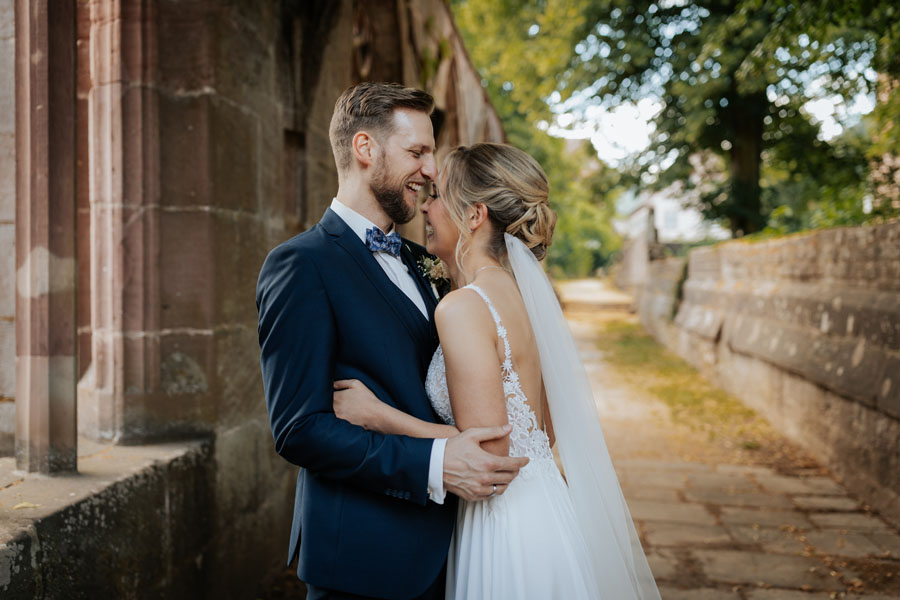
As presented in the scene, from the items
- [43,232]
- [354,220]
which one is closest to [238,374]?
[43,232]

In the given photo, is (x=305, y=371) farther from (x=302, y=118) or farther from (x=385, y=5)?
(x=385, y=5)

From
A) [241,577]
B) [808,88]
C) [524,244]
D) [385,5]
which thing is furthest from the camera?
[808,88]

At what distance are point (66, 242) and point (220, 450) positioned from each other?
1.17 m

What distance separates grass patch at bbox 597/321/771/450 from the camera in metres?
7.29

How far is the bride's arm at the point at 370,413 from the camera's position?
1829mm

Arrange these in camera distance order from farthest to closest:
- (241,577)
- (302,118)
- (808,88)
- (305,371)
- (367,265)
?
(808,88)
(302,118)
(241,577)
(367,265)
(305,371)

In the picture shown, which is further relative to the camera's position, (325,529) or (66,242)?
(66,242)

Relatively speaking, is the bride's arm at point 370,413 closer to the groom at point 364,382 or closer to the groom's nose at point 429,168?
the groom at point 364,382

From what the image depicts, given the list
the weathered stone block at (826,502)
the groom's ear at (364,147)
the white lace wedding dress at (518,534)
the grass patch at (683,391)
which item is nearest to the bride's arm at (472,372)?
the white lace wedding dress at (518,534)

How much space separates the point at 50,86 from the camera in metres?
2.42

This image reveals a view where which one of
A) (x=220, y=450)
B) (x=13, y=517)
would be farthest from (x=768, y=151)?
(x=13, y=517)

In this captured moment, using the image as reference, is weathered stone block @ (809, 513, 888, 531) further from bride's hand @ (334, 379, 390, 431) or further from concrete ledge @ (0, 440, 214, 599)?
bride's hand @ (334, 379, 390, 431)

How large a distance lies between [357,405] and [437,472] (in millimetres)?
258

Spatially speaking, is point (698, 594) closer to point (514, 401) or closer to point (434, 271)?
point (514, 401)
